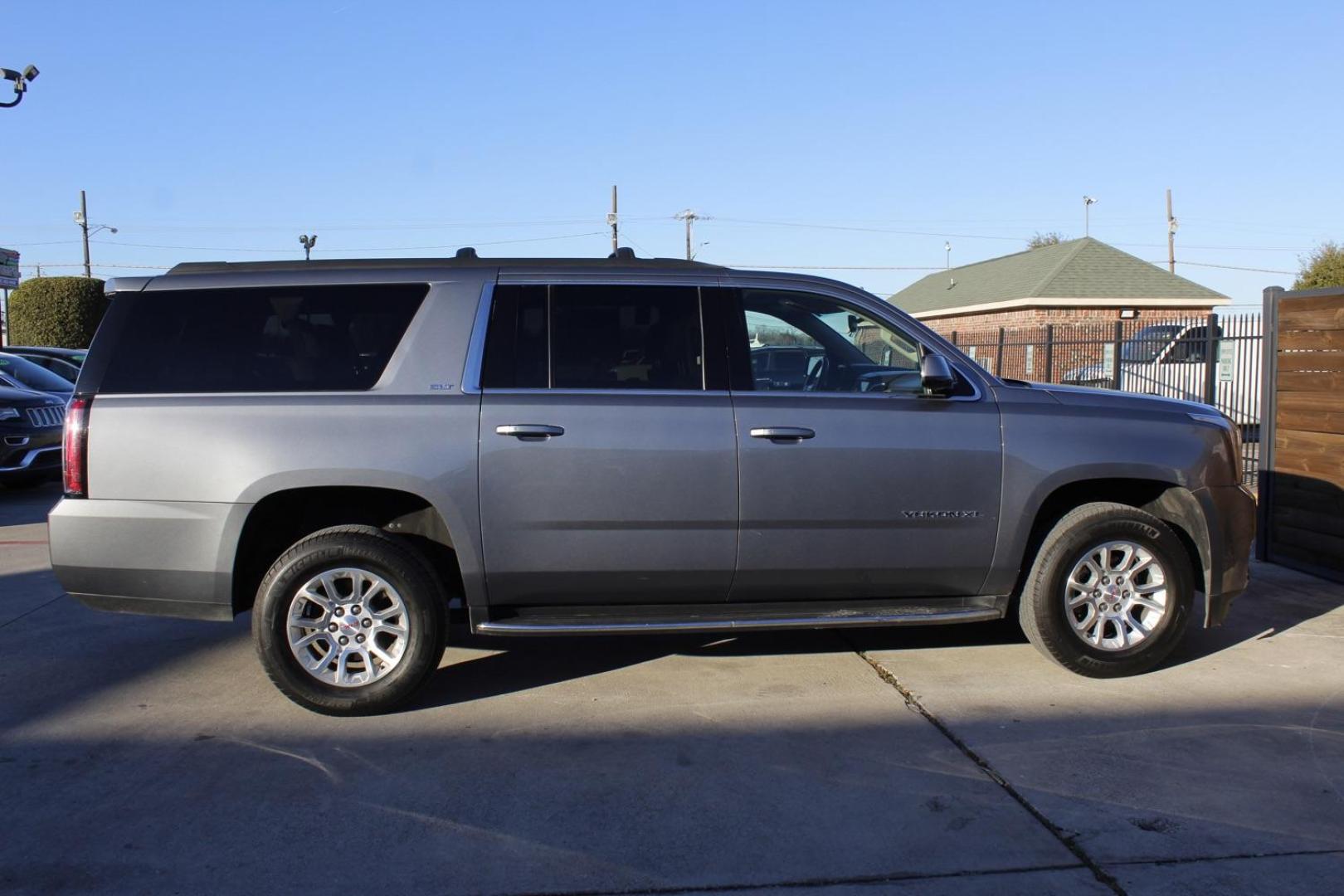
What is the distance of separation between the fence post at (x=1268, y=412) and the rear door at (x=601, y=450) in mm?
4798

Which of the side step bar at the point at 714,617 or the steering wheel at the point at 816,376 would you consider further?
the steering wheel at the point at 816,376

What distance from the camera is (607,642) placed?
5883 millimetres

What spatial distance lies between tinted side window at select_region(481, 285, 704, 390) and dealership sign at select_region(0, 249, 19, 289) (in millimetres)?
26424

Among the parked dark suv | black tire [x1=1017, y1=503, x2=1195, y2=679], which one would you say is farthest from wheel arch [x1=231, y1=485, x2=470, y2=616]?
the parked dark suv

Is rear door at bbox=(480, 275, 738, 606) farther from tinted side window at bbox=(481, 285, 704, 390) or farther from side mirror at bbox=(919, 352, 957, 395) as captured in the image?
side mirror at bbox=(919, 352, 957, 395)

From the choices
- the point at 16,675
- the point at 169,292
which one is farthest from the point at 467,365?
the point at 16,675

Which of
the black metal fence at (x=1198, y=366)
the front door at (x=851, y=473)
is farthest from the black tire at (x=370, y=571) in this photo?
the black metal fence at (x=1198, y=366)

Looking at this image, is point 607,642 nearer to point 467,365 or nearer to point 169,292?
point 467,365

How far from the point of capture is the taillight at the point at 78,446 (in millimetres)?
4578

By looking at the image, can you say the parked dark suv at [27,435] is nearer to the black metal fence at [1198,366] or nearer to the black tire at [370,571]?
the black tire at [370,571]

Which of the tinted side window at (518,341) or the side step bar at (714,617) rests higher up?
the tinted side window at (518,341)

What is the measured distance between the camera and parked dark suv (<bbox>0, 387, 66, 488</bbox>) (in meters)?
11.2

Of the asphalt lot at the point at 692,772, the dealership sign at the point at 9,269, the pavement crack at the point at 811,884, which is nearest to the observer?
the pavement crack at the point at 811,884

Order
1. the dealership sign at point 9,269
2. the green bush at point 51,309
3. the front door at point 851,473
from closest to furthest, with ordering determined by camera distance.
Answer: the front door at point 851,473 → the dealership sign at point 9,269 → the green bush at point 51,309
